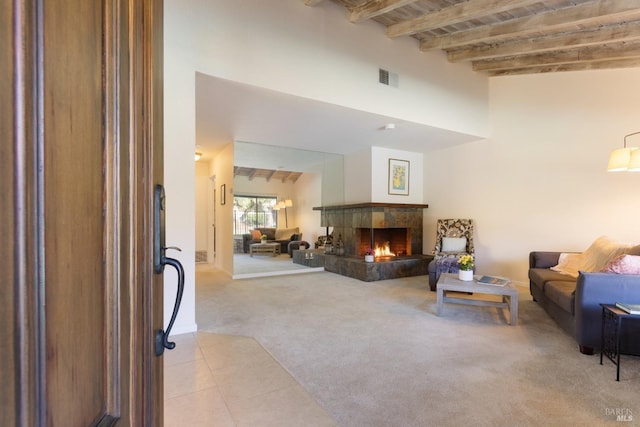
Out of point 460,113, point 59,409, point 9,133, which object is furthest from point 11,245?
point 460,113

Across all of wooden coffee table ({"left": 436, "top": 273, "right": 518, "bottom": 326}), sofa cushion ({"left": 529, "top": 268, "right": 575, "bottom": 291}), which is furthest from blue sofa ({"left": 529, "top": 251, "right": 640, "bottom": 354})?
sofa cushion ({"left": 529, "top": 268, "right": 575, "bottom": 291})

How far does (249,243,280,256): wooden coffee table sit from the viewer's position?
270 inches

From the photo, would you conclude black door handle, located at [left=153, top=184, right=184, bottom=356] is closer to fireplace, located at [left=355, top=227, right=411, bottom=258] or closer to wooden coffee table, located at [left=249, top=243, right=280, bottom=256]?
fireplace, located at [left=355, top=227, right=411, bottom=258]

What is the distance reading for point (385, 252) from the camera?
257 inches

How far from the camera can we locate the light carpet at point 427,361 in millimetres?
1868

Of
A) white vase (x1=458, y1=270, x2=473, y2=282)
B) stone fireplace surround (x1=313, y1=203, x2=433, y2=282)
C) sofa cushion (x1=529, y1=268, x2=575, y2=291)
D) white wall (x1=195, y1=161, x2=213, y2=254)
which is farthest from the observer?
white wall (x1=195, y1=161, x2=213, y2=254)

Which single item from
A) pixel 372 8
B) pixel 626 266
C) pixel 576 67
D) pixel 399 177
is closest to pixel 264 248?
pixel 399 177

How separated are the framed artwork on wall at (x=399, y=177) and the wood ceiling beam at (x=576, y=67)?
212 centimetres

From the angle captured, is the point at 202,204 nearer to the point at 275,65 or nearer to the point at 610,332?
the point at 275,65

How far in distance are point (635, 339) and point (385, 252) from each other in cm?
421

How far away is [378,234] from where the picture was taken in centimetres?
648

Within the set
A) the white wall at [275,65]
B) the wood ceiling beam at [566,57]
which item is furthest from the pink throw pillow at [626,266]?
the wood ceiling beam at [566,57]

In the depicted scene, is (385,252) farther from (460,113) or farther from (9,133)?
(9,133)

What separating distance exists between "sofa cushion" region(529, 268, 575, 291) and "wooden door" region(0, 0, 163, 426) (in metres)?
4.08
